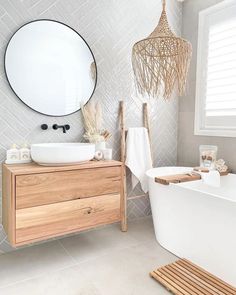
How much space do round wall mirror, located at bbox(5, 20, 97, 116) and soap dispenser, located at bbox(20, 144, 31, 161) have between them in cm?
36

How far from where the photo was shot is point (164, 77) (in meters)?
2.08

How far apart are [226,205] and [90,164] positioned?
3.54 feet

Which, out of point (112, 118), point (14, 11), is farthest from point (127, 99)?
point (14, 11)

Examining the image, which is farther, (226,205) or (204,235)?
(204,235)

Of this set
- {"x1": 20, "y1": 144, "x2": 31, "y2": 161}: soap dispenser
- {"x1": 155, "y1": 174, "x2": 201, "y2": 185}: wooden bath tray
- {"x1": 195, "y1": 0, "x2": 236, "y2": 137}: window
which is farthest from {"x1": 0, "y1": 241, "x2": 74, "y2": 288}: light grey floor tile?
{"x1": 195, "y1": 0, "x2": 236, "y2": 137}: window

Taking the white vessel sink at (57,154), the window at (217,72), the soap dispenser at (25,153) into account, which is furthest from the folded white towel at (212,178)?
the soap dispenser at (25,153)

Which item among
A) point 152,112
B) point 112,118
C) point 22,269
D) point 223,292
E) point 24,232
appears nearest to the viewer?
point 223,292

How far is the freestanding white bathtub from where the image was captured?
1.69 meters

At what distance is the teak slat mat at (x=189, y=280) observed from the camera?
1.65 m

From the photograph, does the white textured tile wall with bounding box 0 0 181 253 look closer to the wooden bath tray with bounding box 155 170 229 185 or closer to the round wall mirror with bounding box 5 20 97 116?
the round wall mirror with bounding box 5 20 97 116

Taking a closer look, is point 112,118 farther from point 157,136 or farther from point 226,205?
point 226,205

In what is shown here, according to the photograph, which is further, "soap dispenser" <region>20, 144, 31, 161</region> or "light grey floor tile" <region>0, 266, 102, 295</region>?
"soap dispenser" <region>20, 144, 31, 161</region>

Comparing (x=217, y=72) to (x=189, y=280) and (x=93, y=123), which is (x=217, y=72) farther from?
(x=189, y=280)

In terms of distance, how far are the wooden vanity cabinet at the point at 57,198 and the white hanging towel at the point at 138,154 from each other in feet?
1.51
